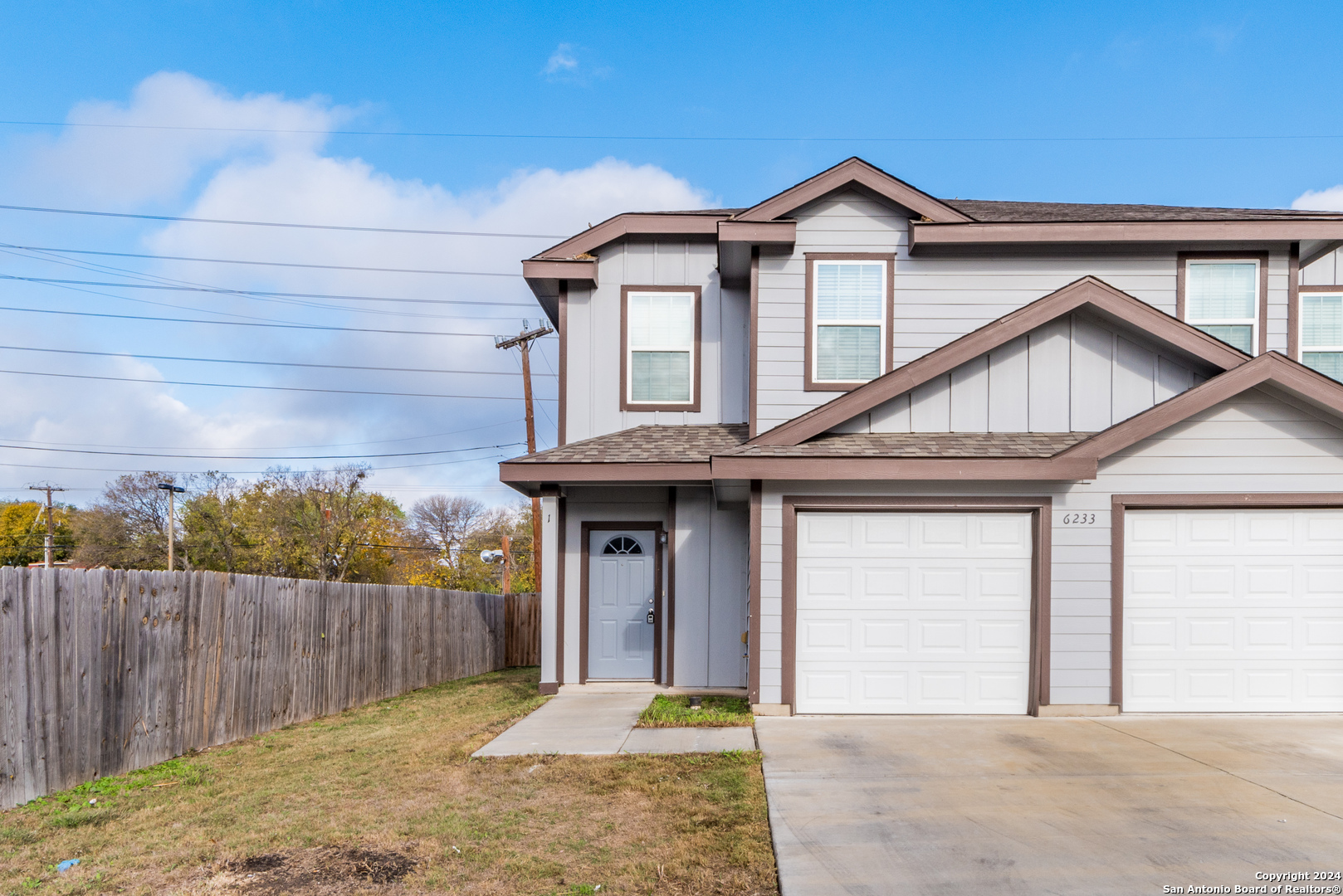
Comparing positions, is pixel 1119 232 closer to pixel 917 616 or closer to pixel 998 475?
pixel 998 475

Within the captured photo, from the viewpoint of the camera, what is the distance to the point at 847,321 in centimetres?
1157

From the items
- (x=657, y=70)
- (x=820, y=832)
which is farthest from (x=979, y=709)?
(x=657, y=70)

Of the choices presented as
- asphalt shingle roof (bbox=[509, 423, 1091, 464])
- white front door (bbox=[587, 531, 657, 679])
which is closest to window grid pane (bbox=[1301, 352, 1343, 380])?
asphalt shingle roof (bbox=[509, 423, 1091, 464])

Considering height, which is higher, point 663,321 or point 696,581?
point 663,321

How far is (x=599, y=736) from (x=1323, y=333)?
10.7 m

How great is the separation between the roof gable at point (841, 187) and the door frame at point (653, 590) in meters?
4.38

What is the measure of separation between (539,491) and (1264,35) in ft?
48.3

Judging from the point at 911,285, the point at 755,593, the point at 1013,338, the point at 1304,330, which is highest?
the point at 911,285

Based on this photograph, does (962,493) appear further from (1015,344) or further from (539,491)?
(539,491)

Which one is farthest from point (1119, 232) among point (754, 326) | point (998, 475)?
point (754, 326)

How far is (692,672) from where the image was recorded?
39.6ft

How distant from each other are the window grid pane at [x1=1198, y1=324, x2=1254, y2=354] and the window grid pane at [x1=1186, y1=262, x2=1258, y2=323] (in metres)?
0.11

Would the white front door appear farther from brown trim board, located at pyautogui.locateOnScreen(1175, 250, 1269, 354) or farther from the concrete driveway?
brown trim board, located at pyautogui.locateOnScreen(1175, 250, 1269, 354)

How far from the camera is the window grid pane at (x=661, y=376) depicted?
12.8 m
